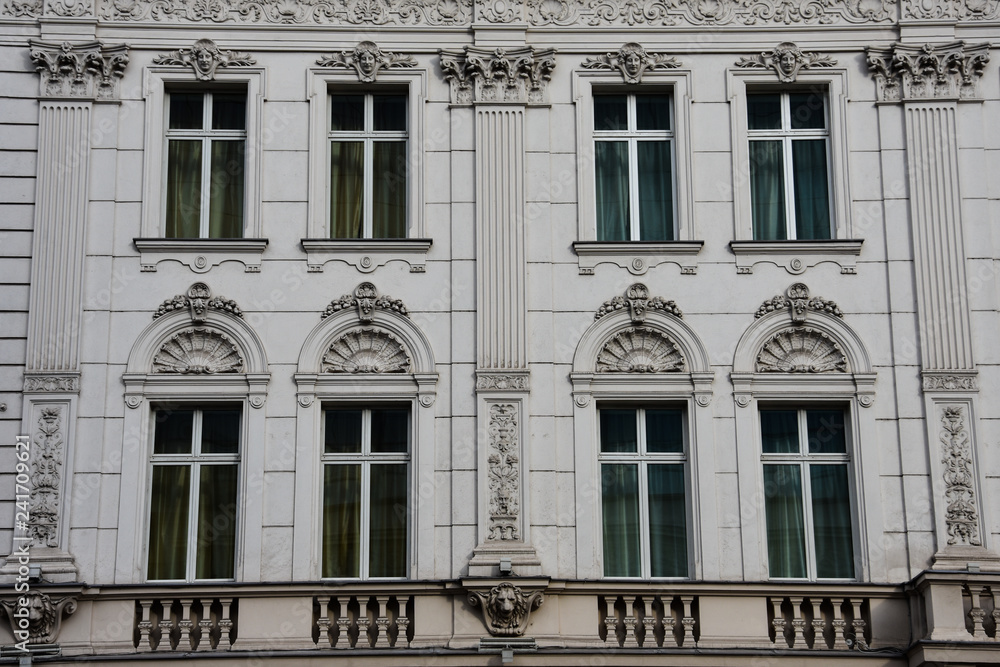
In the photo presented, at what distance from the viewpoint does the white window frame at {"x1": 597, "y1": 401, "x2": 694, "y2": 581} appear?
18859mm

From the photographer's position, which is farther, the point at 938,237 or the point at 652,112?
the point at 652,112

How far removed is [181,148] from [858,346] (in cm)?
928

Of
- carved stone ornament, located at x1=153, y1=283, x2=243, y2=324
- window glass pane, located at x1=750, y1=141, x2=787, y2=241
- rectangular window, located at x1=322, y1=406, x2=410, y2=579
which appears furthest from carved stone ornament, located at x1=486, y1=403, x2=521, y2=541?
window glass pane, located at x1=750, y1=141, x2=787, y2=241

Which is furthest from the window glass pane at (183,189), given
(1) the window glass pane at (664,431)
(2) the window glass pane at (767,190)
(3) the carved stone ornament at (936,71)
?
(3) the carved stone ornament at (936,71)

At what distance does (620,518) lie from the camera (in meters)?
19.0

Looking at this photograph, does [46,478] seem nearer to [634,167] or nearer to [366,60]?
[366,60]

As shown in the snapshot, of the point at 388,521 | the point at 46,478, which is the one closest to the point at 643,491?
the point at 388,521

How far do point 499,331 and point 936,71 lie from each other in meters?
6.82

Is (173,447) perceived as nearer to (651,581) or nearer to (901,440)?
(651,581)

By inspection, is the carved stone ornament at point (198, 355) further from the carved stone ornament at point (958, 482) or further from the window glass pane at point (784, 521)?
the carved stone ornament at point (958, 482)

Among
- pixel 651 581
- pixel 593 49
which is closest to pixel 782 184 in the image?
pixel 593 49

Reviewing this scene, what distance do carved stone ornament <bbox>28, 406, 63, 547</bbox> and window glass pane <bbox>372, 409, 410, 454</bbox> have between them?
3.90 m

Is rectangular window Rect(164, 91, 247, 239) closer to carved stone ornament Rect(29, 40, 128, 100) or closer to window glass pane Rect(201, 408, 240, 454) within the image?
carved stone ornament Rect(29, 40, 128, 100)

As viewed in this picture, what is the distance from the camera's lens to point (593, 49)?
66.9 ft
